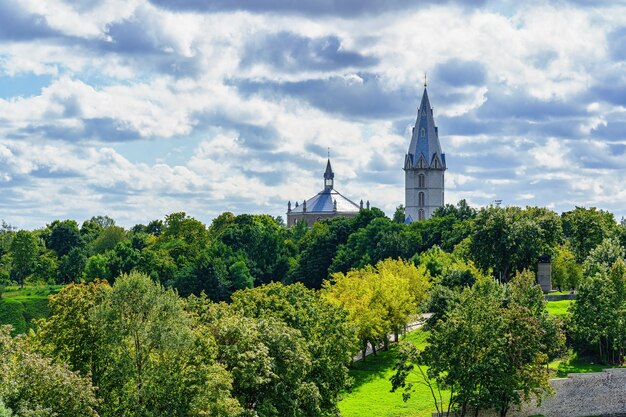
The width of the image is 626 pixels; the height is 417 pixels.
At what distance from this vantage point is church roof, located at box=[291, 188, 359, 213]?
579ft

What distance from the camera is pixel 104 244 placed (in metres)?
134

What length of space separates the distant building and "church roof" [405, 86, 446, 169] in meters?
18.2

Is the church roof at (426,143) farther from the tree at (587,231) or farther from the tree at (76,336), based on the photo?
the tree at (76,336)

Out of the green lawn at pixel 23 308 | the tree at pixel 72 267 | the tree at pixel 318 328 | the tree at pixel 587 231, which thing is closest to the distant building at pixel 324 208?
the tree at pixel 72 267

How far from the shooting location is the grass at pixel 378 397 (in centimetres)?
4428

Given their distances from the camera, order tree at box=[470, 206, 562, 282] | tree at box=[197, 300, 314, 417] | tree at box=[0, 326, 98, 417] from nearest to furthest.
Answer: tree at box=[0, 326, 98, 417], tree at box=[197, 300, 314, 417], tree at box=[470, 206, 562, 282]

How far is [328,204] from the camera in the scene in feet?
582

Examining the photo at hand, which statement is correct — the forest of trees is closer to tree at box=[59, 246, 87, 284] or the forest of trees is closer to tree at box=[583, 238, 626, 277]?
tree at box=[583, 238, 626, 277]

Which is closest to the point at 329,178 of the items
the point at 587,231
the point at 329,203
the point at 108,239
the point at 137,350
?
the point at 329,203

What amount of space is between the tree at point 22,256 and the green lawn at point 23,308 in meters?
14.8

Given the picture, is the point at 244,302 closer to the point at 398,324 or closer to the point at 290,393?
the point at 290,393

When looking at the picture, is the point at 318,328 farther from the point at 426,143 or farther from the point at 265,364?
the point at 426,143

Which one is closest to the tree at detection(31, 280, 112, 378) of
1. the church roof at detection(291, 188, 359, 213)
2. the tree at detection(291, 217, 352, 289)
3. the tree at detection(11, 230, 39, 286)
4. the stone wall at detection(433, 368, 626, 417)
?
the stone wall at detection(433, 368, 626, 417)

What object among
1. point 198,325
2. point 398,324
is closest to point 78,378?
point 198,325
